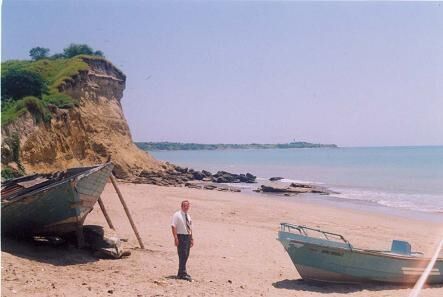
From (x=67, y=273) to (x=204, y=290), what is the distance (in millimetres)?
2803

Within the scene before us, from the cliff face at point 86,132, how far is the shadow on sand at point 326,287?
66.7 feet

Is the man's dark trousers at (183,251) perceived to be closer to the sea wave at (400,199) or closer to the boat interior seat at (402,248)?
the boat interior seat at (402,248)

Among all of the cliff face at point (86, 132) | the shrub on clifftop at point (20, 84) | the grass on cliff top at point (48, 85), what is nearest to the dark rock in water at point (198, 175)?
the cliff face at point (86, 132)

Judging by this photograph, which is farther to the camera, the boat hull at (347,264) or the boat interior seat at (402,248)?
the boat interior seat at (402,248)

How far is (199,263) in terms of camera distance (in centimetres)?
1150

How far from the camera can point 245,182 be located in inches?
1945

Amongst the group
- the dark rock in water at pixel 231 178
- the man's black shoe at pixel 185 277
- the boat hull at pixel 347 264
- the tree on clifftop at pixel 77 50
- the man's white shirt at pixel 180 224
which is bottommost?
the dark rock in water at pixel 231 178

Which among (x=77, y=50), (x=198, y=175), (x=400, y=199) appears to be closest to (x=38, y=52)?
(x=77, y=50)

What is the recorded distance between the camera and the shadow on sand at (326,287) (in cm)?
1009

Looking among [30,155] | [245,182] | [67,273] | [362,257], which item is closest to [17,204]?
[67,273]

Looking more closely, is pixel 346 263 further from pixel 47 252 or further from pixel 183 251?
pixel 47 252

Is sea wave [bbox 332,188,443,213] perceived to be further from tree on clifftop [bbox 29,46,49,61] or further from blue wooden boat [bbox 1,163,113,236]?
tree on clifftop [bbox 29,46,49,61]

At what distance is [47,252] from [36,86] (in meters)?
26.3

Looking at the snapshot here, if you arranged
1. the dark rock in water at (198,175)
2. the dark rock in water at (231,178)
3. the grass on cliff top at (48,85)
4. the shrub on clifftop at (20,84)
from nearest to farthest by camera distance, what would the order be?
the grass on cliff top at (48,85) → the shrub on clifftop at (20,84) → the dark rock in water at (198,175) → the dark rock in water at (231,178)
